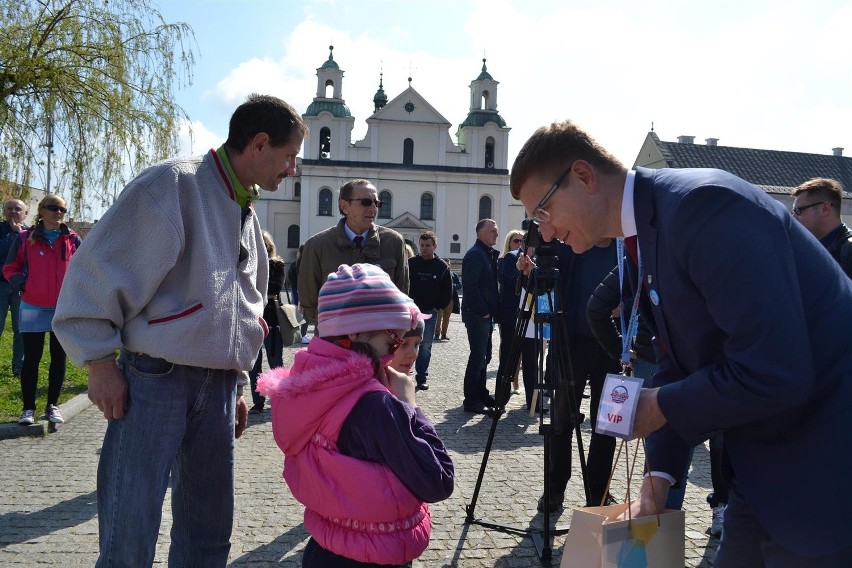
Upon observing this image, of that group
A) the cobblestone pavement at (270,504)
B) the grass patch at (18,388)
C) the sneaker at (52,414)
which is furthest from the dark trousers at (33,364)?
the cobblestone pavement at (270,504)

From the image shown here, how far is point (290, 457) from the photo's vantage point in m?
2.63

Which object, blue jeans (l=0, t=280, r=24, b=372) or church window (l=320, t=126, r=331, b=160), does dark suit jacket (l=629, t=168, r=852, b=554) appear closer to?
blue jeans (l=0, t=280, r=24, b=372)

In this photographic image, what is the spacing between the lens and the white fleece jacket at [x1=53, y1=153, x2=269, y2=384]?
245 centimetres

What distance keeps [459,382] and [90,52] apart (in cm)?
833

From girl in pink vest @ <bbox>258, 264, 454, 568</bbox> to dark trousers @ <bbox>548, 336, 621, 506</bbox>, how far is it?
2.11m

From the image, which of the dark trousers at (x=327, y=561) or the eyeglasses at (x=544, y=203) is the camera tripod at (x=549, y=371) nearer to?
the dark trousers at (x=327, y=561)

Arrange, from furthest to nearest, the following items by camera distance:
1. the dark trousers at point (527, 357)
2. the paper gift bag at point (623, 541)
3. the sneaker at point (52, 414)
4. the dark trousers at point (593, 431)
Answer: the dark trousers at point (527, 357)
the sneaker at point (52, 414)
the dark trousers at point (593, 431)
the paper gift bag at point (623, 541)

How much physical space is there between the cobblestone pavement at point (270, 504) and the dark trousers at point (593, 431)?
0.92 ft

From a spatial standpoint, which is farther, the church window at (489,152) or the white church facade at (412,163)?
the church window at (489,152)

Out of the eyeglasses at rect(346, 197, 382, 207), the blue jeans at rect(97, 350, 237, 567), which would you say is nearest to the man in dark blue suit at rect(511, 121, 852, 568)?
the blue jeans at rect(97, 350, 237, 567)

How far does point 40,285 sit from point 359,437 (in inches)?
222

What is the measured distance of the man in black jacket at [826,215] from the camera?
4.58 metres

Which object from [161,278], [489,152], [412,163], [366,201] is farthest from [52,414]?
[489,152]

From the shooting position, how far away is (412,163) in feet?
216
